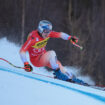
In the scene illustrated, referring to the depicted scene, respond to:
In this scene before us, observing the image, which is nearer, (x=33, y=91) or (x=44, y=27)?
(x=33, y=91)

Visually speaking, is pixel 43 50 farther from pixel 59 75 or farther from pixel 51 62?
pixel 59 75

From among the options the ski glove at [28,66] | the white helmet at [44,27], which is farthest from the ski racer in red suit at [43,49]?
the ski glove at [28,66]

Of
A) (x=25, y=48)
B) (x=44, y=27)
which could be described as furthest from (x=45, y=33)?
(x=25, y=48)

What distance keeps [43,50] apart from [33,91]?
2.25ft

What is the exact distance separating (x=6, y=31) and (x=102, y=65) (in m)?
1.64

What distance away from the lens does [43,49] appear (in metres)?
2.69

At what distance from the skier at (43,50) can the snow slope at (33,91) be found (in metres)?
0.16

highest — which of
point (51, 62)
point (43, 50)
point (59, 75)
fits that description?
point (43, 50)

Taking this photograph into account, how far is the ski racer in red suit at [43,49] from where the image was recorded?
2.57 metres

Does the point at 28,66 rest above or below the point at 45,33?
below

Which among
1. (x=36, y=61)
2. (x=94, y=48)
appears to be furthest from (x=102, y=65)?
(x=36, y=61)

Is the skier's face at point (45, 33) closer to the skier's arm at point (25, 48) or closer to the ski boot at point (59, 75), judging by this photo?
the skier's arm at point (25, 48)

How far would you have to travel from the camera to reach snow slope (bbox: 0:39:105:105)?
6.47 ft

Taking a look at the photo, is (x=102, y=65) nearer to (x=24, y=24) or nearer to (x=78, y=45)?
(x=78, y=45)
